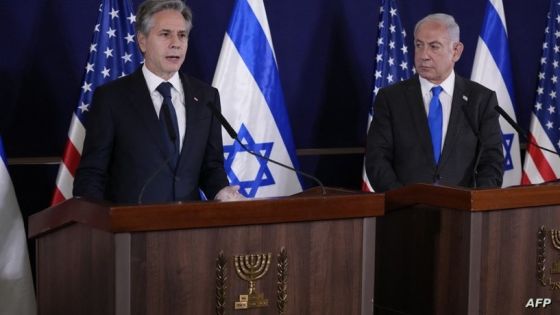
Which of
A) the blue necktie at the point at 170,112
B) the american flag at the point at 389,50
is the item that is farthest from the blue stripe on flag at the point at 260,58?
the blue necktie at the point at 170,112

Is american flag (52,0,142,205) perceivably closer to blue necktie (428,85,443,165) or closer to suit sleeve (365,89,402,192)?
suit sleeve (365,89,402,192)

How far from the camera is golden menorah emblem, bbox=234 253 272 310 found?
2.79 meters

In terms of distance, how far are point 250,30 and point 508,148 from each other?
1.75 metres

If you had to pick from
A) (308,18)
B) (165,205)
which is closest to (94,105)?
(165,205)

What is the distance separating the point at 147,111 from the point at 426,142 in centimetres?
132

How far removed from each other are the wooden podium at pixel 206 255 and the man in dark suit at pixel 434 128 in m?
1.08

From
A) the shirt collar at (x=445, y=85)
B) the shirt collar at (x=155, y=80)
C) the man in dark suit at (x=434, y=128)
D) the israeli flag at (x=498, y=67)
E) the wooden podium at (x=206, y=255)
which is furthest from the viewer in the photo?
the israeli flag at (x=498, y=67)

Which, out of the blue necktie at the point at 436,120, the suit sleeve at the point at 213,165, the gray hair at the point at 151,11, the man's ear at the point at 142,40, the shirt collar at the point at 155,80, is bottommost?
the suit sleeve at the point at 213,165

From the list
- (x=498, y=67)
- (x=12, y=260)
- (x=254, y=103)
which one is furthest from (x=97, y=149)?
(x=498, y=67)

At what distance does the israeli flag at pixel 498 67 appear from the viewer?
5.55 metres

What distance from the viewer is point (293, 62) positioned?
5.36 m

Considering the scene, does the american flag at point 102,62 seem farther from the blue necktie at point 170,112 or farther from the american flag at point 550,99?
the american flag at point 550,99

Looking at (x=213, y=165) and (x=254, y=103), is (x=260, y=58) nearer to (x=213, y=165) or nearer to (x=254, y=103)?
(x=254, y=103)

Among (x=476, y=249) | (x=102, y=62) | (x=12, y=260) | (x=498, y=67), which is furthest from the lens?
(x=498, y=67)
